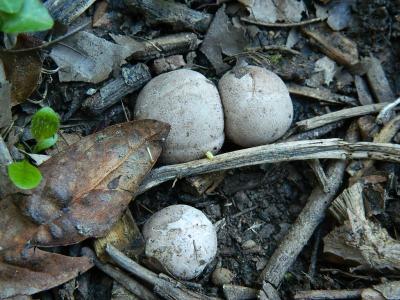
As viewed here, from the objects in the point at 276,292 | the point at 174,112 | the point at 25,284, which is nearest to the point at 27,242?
the point at 25,284

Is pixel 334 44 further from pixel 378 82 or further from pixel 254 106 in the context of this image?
pixel 254 106

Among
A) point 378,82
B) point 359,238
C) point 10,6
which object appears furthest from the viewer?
point 378,82

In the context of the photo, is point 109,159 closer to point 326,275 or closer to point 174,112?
point 174,112

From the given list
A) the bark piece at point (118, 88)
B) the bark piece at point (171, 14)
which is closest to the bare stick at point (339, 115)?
the bark piece at point (171, 14)

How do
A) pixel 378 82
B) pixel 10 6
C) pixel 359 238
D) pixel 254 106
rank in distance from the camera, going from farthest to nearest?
pixel 378 82 < pixel 254 106 < pixel 359 238 < pixel 10 6

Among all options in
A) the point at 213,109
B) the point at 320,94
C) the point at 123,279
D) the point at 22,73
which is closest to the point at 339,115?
the point at 320,94

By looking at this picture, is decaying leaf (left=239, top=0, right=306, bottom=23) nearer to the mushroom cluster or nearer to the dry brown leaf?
the mushroom cluster
